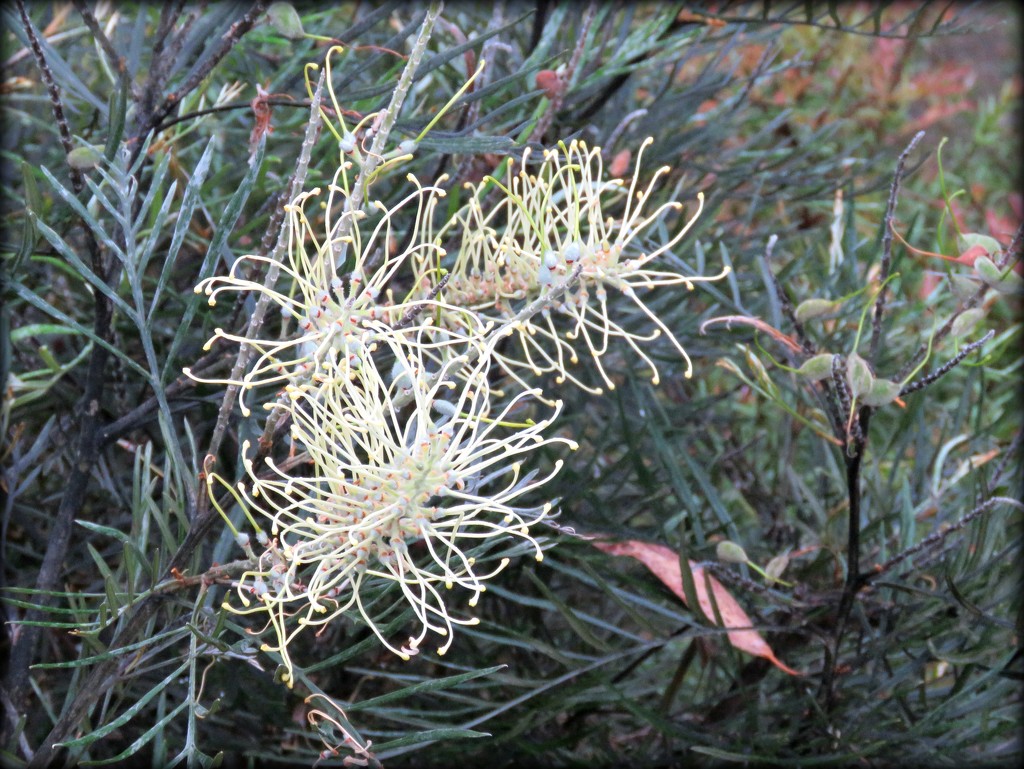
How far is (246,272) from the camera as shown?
440 mm

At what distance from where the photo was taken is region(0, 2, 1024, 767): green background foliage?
1.27ft

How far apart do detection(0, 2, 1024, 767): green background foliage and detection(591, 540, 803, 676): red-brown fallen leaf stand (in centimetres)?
1

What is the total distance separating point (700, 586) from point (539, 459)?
0.40 ft

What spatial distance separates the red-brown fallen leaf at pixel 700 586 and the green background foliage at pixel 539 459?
0.01m

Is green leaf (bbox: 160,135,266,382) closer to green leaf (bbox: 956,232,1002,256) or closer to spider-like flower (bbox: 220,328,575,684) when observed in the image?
spider-like flower (bbox: 220,328,575,684)

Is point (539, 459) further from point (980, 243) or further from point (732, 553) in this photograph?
point (980, 243)

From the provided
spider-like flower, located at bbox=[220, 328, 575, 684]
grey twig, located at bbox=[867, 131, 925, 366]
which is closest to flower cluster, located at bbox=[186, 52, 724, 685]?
spider-like flower, located at bbox=[220, 328, 575, 684]

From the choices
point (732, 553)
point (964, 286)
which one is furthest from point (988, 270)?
point (732, 553)

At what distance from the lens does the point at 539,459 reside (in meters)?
0.56

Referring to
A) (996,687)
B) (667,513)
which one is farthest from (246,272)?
(996,687)

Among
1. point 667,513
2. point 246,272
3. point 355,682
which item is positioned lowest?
point 355,682

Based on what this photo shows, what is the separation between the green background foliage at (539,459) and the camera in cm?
39

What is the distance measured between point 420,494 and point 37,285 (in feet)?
1.07

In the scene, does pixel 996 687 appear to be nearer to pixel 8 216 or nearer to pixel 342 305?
pixel 342 305
